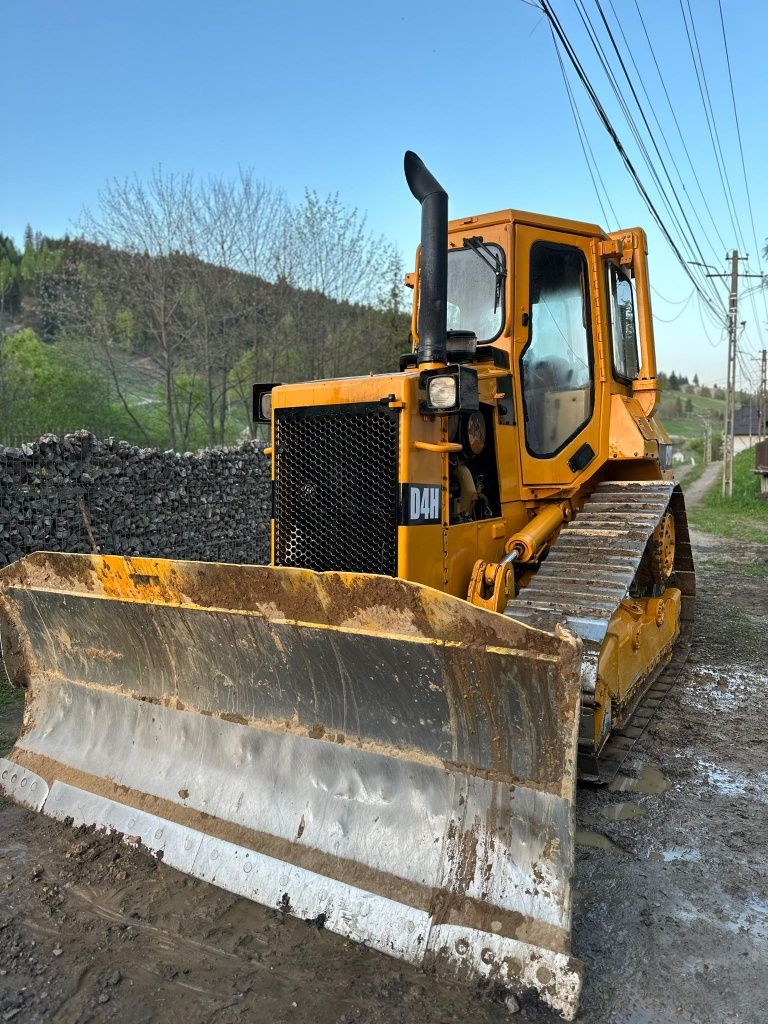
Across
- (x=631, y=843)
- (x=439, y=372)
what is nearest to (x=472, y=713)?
(x=631, y=843)

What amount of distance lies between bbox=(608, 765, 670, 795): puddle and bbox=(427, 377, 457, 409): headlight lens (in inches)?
80.0

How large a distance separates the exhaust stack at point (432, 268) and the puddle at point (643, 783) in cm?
224

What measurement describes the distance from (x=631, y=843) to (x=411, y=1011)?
4.65 feet

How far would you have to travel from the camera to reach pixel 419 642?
8.12 feet

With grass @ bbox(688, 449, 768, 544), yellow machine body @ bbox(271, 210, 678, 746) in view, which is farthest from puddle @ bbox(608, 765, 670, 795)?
grass @ bbox(688, 449, 768, 544)

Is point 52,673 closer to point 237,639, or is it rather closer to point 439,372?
point 237,639

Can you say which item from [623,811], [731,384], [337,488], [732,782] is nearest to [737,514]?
[731,384]

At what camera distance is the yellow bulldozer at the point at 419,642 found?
2.39 m

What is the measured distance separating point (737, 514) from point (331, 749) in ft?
64.7

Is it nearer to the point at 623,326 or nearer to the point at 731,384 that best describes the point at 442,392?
the point at 623,326

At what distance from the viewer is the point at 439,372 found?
10.8 feet

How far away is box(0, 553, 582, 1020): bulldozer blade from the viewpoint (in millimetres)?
2320

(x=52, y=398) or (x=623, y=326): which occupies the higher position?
(x=52, y=398)

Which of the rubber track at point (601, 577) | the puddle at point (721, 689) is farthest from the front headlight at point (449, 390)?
the puddle at point (721, 689)
